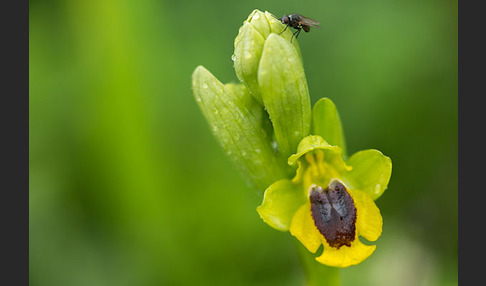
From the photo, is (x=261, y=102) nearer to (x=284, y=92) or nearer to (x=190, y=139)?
(x=284, y=92)

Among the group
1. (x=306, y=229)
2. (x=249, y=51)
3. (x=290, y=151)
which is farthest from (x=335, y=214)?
(x=249, y=51)

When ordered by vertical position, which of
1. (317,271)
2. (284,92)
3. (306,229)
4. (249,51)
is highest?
(249,51)

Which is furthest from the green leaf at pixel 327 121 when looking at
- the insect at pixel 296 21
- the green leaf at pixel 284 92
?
the insect at pixel 296 21

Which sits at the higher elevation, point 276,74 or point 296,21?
point 296,21

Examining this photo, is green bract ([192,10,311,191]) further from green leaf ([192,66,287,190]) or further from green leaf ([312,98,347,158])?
green leaf ([312,98,347,158])

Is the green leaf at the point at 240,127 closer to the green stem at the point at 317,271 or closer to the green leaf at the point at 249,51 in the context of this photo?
the green leaf at the point at 249,51

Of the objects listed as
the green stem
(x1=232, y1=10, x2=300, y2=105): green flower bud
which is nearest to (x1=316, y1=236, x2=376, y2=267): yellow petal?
the green stem

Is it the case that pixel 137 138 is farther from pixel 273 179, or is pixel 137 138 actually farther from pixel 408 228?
pixel 408 228
